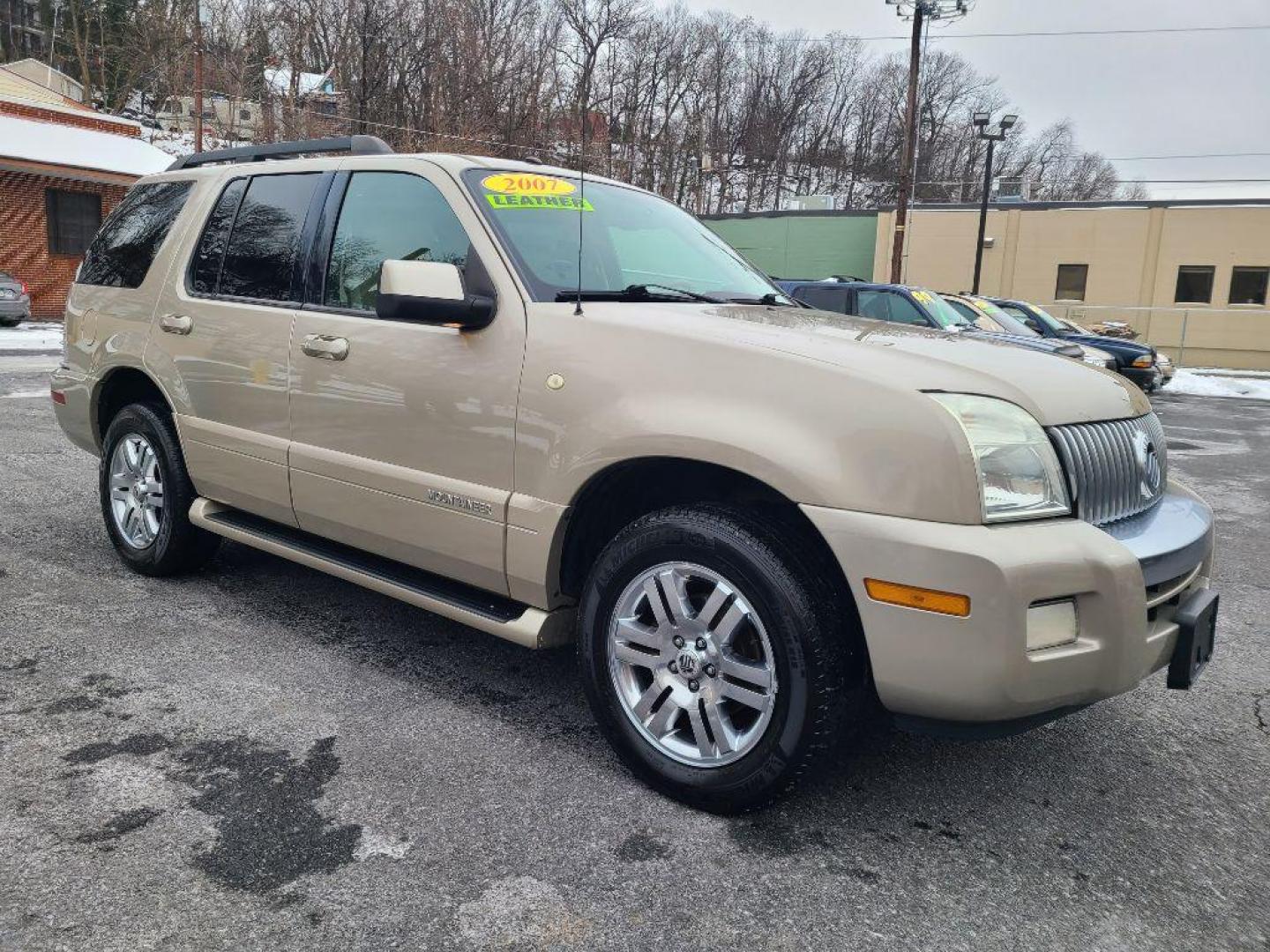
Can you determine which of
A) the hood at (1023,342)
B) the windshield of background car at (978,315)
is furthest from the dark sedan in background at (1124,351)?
the hood at (1023,342)

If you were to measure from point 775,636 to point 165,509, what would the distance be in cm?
319

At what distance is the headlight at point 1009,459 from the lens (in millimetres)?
2299

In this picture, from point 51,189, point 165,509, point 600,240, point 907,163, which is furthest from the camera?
point 51,189

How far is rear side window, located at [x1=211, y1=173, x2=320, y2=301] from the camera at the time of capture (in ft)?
12.6

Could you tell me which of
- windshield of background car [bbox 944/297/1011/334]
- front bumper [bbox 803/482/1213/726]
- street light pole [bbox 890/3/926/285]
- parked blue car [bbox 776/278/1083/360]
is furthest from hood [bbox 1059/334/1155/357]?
front bumper [bbox 803/482/1213/726]

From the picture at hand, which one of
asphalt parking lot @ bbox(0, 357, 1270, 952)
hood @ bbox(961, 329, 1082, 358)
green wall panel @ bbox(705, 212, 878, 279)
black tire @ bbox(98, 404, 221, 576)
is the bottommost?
asphalt parking lot @ bbox(0, 357, 1270, 952)

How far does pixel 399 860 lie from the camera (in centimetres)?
238

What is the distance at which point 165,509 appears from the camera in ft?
14.4

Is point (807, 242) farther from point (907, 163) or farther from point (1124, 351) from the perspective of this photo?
point (1124, 351)

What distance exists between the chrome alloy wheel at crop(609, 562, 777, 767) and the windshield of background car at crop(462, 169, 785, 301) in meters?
1.04

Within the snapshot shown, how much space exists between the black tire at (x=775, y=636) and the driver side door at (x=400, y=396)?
621mm

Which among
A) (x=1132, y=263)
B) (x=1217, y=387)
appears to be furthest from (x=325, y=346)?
(x=1132, y=263)

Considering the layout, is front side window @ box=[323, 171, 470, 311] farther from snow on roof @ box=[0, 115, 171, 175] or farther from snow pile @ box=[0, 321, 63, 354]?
snow on roof @ box=[0, 115, 171, 175]

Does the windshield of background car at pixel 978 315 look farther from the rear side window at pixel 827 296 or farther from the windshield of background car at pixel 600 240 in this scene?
the windshield of background car at pixel 600 240
